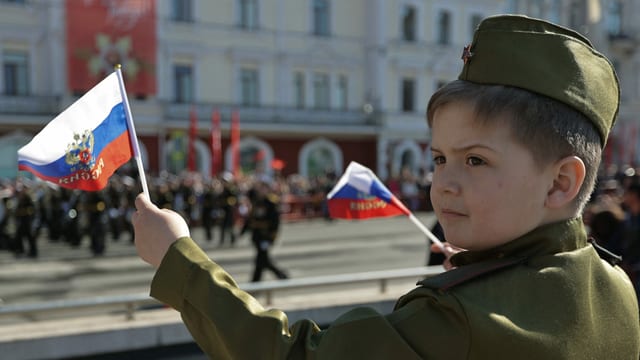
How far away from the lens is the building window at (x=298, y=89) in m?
32.6

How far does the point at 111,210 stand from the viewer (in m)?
17.0

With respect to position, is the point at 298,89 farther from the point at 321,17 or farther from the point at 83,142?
the point at 83,142

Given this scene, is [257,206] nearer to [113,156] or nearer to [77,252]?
[77,252]

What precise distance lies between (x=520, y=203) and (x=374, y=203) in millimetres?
1796

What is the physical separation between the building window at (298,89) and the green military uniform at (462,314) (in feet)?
104

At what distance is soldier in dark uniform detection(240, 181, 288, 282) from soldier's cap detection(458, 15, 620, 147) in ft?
27.6

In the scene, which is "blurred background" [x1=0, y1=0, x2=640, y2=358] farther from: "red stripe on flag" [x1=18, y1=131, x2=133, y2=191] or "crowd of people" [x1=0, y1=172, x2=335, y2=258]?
"red stripe on flag" [x1=18, y1=131, x2=133, y2=191]

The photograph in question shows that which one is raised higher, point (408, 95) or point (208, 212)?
point (408, 95)

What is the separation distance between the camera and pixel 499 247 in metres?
1.18

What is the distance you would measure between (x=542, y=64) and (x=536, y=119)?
0.10 meters

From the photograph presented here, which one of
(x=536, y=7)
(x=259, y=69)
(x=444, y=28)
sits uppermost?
(x=536, y=7)

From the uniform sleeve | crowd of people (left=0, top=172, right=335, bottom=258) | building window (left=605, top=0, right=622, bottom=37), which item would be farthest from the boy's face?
building window (left=605, top=0, right=622, bottom=37)

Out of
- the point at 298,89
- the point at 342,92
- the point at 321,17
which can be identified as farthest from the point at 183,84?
the point at 342,92

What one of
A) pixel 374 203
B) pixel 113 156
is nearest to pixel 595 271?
pixel 113 156
